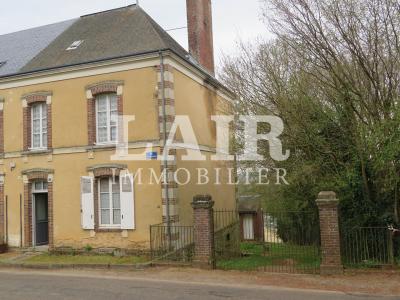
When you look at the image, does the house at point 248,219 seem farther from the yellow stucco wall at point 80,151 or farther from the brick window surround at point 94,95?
the brick window surround at point 94,95

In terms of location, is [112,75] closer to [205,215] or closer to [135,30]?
[135,30]

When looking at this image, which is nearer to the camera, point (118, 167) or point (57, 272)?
point (57, 272)

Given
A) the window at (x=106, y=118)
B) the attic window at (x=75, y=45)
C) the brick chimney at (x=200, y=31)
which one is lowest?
the window at (x=106, y=118)

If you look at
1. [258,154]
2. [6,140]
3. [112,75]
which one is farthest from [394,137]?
[6,140]

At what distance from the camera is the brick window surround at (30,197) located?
16.4 metres

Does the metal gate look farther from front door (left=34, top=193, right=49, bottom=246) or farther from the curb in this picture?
front door (left=34, top=193, right=49, bottom=246)

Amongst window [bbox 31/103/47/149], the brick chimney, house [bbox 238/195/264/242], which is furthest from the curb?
house [bbox 238/195/264/242]

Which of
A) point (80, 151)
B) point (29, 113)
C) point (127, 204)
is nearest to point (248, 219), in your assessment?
point (127, 204)

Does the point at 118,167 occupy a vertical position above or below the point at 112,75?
below

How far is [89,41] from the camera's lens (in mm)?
17781

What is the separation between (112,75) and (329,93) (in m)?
7.22

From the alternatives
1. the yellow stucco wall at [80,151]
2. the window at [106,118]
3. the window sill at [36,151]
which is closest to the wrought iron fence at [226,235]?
the yellow stucco wall at [80,151]

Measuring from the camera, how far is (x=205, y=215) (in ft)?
43.2

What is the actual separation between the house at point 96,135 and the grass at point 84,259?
1.63 ft
